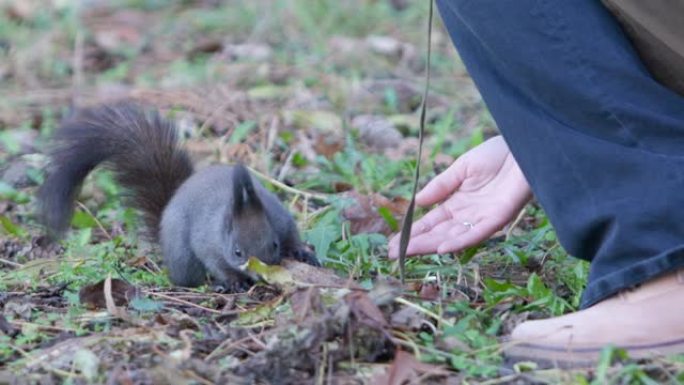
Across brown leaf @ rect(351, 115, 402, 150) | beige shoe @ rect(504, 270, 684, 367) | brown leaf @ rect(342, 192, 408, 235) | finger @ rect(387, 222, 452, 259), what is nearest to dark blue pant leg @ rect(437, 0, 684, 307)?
beige shoe @ rect(504, 270, 684, 367)

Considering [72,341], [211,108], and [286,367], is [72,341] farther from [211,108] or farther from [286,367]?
[211,108]

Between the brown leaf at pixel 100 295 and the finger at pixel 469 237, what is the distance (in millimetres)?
657

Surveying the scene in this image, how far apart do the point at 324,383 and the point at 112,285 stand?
0.73 meters

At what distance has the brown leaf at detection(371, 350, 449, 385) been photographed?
7.25 ft

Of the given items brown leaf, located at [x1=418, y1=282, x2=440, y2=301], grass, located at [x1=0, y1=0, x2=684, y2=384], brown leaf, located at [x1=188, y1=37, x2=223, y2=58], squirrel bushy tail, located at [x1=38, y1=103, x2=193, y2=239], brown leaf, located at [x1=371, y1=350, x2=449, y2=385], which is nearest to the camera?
brown leaf, located at [x1=371, y1=350, x2=449, y2=385]

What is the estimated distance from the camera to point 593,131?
2.38 metres

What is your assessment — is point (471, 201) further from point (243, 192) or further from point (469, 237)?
point (243, 192)

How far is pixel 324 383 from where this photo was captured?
222cm

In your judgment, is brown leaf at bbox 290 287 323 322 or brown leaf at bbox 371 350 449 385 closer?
brown leaf at bbox 371 350 449 385

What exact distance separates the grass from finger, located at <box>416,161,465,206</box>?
150 millimetres

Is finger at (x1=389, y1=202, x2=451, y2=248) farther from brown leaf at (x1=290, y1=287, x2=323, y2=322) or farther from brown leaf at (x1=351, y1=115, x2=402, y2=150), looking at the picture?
brown leaf at (x1=351, y1=115, x2=402, y2=150)

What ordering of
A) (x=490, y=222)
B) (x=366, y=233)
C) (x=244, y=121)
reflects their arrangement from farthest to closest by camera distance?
(x=244, y=121)
(x=366, y=233)
(x=490, y=222)

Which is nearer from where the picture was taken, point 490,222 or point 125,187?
point 490,222

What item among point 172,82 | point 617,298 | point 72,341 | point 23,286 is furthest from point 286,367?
point 172,82
